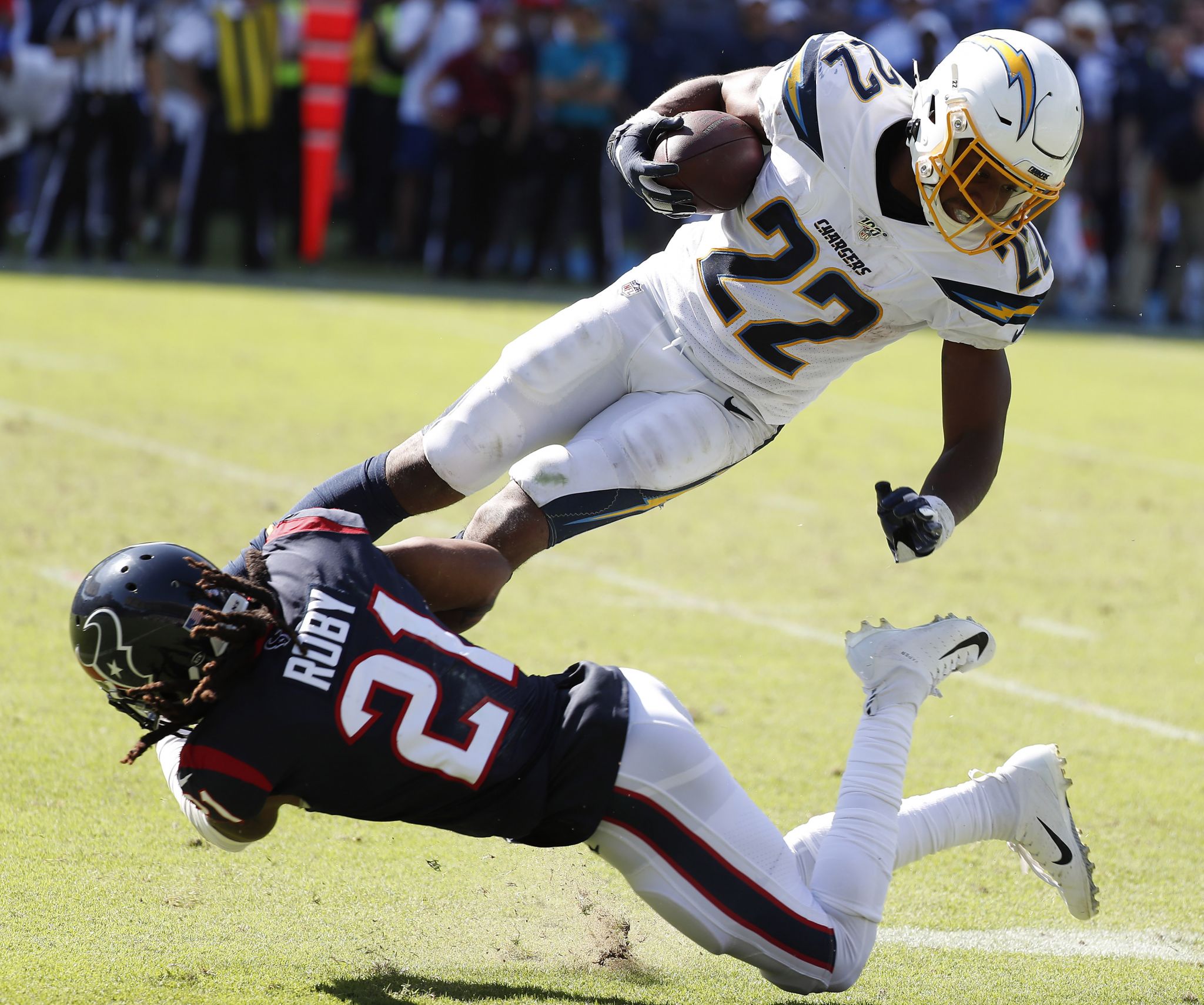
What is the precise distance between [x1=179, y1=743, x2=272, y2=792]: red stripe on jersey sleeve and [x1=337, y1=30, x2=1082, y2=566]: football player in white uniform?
0.99m

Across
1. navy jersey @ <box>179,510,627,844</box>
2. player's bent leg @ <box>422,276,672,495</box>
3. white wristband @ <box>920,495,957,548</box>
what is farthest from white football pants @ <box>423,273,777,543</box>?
navy jersey @ <box>179,510,627,844</box>

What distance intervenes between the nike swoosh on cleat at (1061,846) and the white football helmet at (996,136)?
1233 millimetres

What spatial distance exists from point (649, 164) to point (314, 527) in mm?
1299

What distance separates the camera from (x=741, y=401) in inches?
149

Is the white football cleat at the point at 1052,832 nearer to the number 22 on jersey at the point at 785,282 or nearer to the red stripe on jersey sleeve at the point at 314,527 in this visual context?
the number 22 on jersey at the point at 785,282

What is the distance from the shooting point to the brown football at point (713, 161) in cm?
365

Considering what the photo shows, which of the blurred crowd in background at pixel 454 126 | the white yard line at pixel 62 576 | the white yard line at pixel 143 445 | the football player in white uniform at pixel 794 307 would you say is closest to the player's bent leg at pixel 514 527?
the football player in white uniform at pixel 794 307

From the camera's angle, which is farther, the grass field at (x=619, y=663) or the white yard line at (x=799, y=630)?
the white yard line at (x=799, y=630)

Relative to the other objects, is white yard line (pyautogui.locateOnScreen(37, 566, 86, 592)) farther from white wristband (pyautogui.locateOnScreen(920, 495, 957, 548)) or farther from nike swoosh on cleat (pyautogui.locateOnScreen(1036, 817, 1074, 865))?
nike swoosh on cleat (pyautogui.locateOnScreen(1036, 817, 1074, 865))

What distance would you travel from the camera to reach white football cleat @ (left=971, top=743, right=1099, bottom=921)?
323cm

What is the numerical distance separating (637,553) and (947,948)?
3241 millimetres

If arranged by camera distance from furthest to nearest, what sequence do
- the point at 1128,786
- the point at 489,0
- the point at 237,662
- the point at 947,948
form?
the point at 489,0 → the point at 1128,786 → the point at 947,948 → the point at 237,662

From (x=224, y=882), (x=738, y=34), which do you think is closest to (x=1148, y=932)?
(x=224, y=882)

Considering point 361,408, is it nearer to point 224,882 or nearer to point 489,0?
point 224,882
